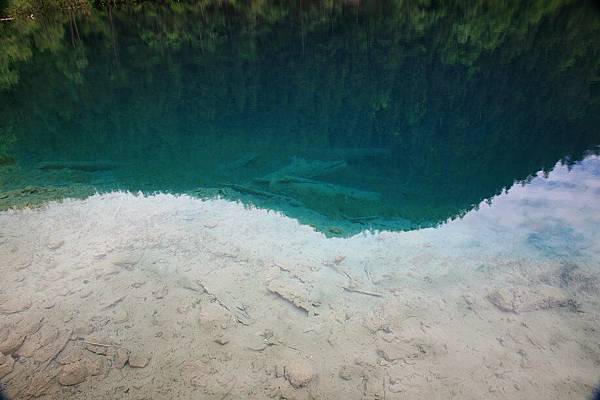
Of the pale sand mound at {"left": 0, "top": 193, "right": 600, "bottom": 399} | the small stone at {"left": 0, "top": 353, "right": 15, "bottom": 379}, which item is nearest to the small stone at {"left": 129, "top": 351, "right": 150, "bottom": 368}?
the pale sand mound at {"left": 0, "top": 193, "right": 600, "bottom": 399}

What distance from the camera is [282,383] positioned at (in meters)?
4.55

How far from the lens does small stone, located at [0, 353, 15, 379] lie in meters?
4.75

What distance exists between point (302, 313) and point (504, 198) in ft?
19.0

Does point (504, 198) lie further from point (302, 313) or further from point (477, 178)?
point (302, 313)

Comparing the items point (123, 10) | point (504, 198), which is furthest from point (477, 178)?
point (123, 10)

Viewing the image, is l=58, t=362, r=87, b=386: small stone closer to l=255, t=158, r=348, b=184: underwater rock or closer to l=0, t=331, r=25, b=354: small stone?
l=0, t=331, r=25, b=354: small stone

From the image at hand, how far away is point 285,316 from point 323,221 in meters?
2.88

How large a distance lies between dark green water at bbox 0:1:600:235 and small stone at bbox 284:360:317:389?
10.4 feet

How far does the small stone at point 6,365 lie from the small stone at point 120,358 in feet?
4.19

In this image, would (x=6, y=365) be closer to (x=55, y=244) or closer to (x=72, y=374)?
(x=72, y=374)

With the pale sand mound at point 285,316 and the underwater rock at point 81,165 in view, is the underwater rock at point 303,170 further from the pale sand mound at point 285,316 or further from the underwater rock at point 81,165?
the underwater rock at point 81,165

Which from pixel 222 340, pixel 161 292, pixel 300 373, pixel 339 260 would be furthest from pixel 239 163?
pixel 300 373

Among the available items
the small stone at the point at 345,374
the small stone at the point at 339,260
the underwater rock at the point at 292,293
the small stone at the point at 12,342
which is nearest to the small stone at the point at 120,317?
the small stone at the point at 12,342

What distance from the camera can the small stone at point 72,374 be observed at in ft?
15.3
